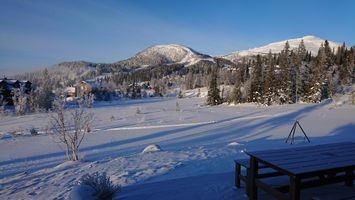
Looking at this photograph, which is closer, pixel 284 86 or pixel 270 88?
pixel 284 86

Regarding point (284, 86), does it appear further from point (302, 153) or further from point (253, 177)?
point (253, 177)

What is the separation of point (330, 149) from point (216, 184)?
1924 millimetres

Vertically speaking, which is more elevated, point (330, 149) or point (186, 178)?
point (330, 149)

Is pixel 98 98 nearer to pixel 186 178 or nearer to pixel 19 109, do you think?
pixel 19 109

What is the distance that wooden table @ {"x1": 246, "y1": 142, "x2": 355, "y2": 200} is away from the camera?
2.87 meters

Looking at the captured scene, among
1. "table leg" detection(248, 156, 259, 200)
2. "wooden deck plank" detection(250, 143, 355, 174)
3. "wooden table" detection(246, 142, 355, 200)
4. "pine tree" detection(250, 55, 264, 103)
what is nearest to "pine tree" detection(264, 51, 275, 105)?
"pine tree" detection(250, 55, 264, 103)

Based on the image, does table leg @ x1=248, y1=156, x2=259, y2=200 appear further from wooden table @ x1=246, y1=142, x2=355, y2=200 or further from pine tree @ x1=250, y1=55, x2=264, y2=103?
pine tree @ x1=250, y1=55, x2=264, y2=103

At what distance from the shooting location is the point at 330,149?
12.9 ft

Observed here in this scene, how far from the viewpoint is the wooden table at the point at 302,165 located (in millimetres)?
2871

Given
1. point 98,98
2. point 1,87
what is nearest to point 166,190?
point 1,87

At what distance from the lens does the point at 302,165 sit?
305 centimetres

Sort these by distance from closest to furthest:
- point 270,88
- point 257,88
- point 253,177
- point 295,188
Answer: point 295,188 → point 253,177 → point 270,88 → point 257,88

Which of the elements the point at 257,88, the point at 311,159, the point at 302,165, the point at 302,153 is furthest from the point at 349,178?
the point at 257,88

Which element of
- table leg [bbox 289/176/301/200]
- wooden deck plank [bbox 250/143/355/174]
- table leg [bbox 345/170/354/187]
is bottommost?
table leg [bbox 345/170/354/187]
